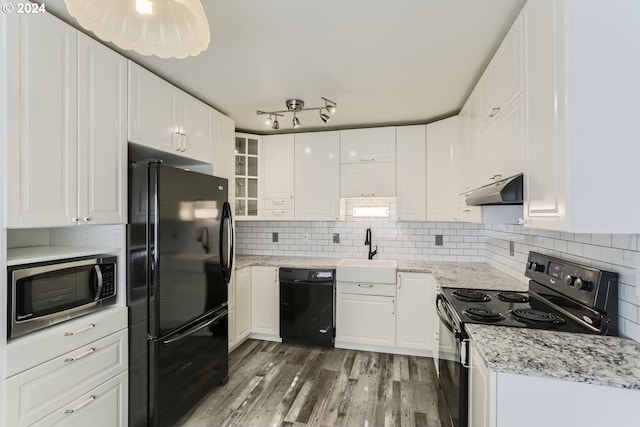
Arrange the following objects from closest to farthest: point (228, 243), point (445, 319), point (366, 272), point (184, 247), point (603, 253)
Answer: point (603, 253) → point (445, 319) → point (184, 247) → point (228, 243) → point (366, 272)

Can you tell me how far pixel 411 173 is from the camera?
319 centimetres

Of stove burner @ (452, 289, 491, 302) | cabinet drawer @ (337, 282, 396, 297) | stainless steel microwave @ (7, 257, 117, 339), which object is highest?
stainless steel microwave @ (7, 257, 117, 339)

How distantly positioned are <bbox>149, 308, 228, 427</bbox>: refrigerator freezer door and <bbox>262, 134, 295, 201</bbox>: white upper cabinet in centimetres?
156

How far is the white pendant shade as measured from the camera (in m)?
1.02

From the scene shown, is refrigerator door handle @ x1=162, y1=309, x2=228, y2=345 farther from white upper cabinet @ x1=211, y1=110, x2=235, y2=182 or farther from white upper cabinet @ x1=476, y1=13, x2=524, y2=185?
white upper cabinet @ x1=476, y1=13, x2=524, y2=185

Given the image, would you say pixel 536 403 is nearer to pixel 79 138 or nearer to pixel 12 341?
pixel 12 341

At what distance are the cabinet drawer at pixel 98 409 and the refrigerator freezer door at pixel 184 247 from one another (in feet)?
1.16

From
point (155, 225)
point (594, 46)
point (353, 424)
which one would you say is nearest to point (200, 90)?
point (155, 225)

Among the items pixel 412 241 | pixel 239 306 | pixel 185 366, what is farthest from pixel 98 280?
pixel 412 241

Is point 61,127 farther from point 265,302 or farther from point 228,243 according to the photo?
point 265,302

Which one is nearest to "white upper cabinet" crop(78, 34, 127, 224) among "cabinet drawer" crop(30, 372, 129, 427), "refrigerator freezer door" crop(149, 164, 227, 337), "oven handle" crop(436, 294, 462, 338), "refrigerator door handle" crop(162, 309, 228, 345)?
"refrigerator freezer door" crop(149, 164, 227, 337)

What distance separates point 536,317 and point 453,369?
0.52 meters

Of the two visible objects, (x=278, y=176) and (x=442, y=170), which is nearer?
(x=442, y=170)

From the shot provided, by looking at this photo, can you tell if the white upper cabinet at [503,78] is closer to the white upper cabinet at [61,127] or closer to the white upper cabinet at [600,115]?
the white upper cabinet at [600,115]
